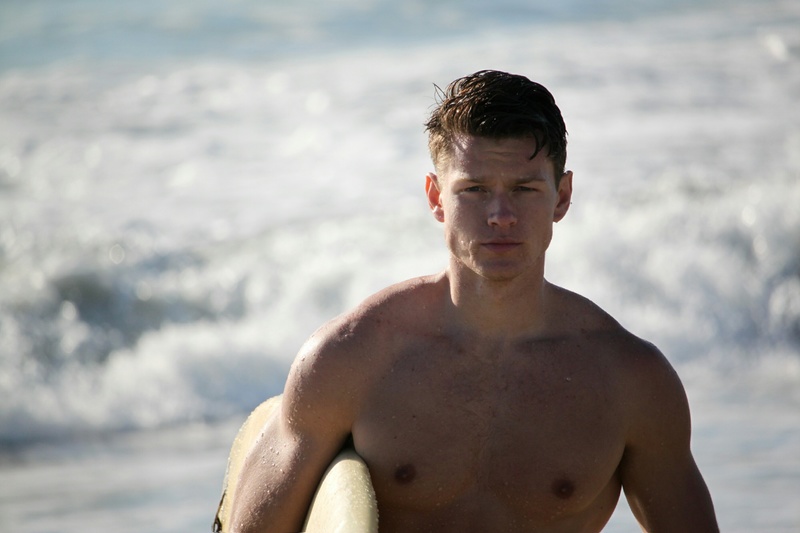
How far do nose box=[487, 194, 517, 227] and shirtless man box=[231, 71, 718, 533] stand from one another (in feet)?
0.27

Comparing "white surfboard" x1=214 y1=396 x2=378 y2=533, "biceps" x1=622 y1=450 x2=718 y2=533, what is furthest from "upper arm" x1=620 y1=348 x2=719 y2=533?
"white surfboard" x1=214 y1=396 x2=378 y2=533

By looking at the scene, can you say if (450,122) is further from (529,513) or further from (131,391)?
(131,391)

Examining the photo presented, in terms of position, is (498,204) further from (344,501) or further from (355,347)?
(344,501)

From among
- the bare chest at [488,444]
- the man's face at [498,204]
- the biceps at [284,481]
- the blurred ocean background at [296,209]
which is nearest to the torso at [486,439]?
the bare chest at [488,444]

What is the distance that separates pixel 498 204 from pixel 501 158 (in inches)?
3.9

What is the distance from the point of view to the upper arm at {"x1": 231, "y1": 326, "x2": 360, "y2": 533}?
2.87 metres

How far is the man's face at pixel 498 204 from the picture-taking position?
109 inches

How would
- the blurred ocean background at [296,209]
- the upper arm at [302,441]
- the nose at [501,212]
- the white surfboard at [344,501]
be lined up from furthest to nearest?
the blurred ocean background at [296,209] < the upper arm at [302,441] < the nose at [501,212] < the white surfboard at [344,501]

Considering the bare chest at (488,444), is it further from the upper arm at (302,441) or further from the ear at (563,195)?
the ear at (563,195)

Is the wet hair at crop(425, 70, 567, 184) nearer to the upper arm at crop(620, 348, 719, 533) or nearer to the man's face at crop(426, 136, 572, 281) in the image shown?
the man's face at crop(426, 136, 572, 281)

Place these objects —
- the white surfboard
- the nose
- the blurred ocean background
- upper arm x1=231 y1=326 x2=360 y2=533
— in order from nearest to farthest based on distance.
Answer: the white surfboard < the nose < upper arm x1=231 y1=326 x2=360 y2=533 < the blurred ocean background

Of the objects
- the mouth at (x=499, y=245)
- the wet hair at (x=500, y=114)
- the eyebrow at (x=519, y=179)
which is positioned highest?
the wet hair at (x=500, y=114)

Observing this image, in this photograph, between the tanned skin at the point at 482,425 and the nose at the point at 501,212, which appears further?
the tanned skin at the point at 482,425

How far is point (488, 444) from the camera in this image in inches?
114
